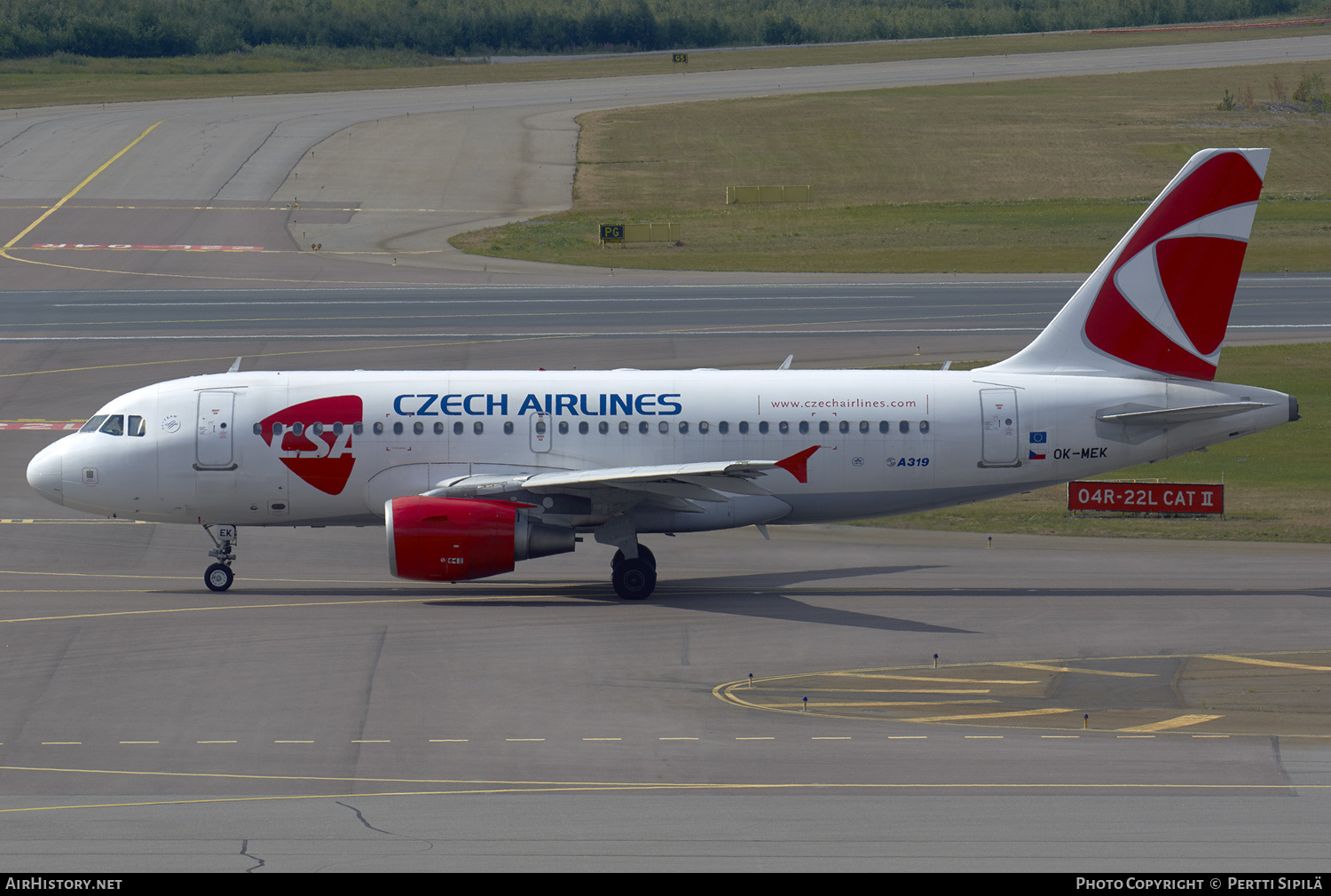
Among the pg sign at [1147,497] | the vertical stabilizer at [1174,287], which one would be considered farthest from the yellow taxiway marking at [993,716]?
the pg sign at [1147,497]

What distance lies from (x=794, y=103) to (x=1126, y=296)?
110843 millimetres

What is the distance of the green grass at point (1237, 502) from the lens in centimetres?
3988

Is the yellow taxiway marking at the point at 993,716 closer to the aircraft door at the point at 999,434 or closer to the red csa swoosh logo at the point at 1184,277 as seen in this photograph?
the aircraft door at the point at 999,434

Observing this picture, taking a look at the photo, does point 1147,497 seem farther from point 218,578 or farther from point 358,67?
point 358,67

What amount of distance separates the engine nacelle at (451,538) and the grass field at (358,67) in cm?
11808

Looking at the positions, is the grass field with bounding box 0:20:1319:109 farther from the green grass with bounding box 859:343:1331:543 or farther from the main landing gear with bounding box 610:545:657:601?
the main landing gear with bounding box 610:545:657:601

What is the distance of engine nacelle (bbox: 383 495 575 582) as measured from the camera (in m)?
31.8

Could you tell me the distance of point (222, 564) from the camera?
1347 inches

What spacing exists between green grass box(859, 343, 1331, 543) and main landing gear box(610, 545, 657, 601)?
9994 millimetres

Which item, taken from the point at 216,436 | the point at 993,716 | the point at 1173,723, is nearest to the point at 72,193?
the point at 216,436

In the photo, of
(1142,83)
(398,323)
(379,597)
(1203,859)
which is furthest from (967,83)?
(1203,859)

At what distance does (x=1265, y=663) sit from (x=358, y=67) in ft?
534

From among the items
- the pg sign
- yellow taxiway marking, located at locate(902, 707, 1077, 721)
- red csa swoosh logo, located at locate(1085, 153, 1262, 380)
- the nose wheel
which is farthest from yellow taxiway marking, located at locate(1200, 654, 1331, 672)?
the nose wheel

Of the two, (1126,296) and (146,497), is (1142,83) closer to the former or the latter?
(1126,296)
